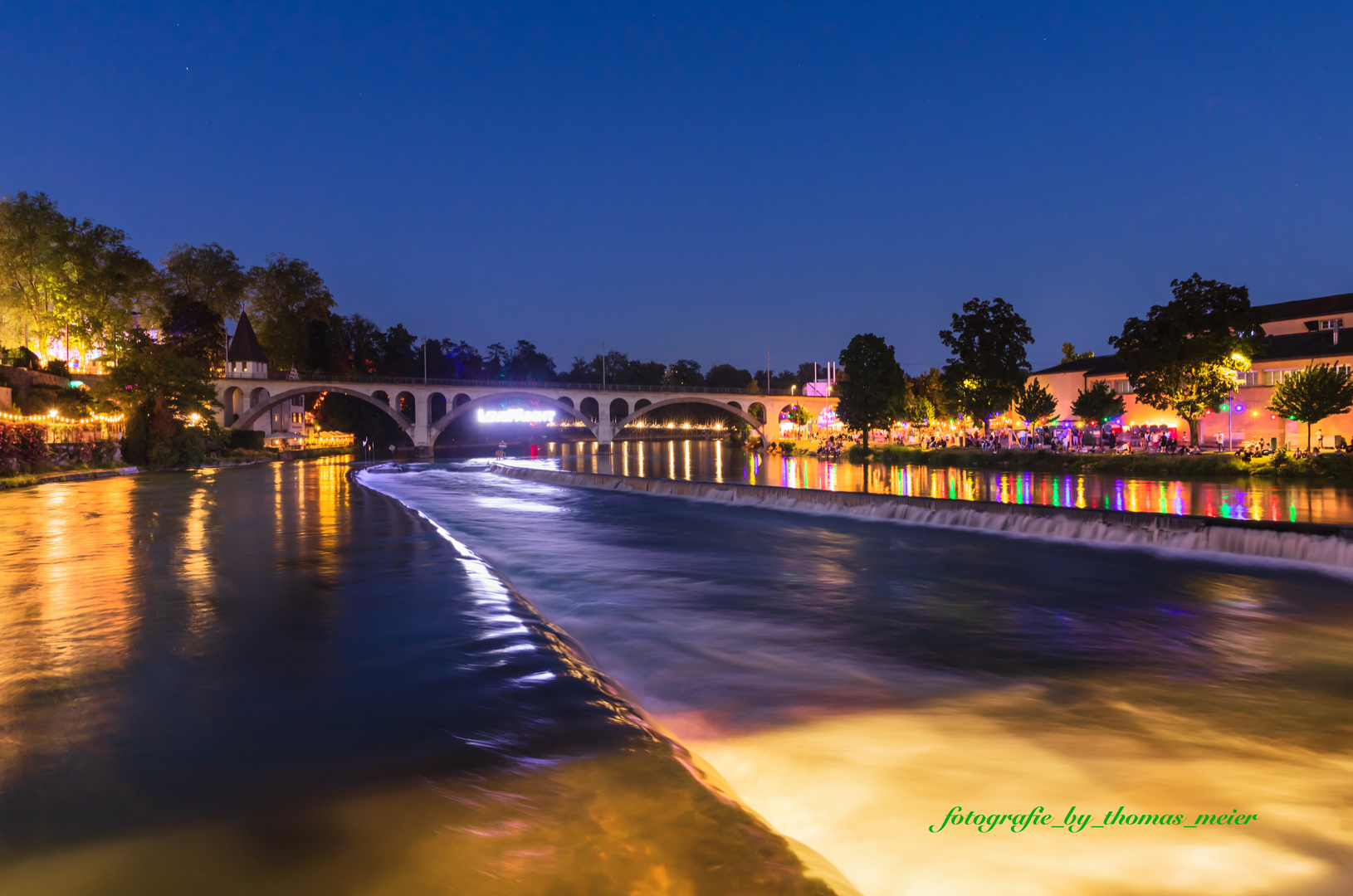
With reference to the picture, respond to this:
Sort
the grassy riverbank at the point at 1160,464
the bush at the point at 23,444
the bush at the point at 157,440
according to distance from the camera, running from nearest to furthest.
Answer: the grassy riverbank at the point at 1160,464 < the bush at the point at 23,444 < the bush at the point at 157,440

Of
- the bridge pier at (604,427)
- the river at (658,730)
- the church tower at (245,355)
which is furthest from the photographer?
the bridge pier at (604,427)

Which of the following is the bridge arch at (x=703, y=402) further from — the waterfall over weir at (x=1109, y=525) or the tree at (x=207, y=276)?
the waterfall over weir at (x=1109, y=525)

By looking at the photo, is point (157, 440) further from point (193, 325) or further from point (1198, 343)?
point (1198, 343)

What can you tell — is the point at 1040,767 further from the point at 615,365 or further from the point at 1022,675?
the point at 615,365

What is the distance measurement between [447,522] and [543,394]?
78449 millimetres

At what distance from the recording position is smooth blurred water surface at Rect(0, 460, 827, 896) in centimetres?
344

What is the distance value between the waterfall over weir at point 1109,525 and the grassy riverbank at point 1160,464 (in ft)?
66.8

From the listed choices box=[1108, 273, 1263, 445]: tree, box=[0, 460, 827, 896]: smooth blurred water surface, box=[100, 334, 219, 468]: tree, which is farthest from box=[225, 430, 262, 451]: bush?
box=[1108, 273, 1263, 445]: tree

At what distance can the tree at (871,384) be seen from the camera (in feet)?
194

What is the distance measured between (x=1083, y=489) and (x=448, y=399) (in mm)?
79692

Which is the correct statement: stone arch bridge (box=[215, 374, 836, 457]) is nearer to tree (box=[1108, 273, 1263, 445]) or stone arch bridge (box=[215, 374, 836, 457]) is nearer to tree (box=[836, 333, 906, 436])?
tree (box=[836, 333, 906, 436])

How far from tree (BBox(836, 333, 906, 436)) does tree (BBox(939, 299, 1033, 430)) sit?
702cm

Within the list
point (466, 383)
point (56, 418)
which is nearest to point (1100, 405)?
point (466, 383)
